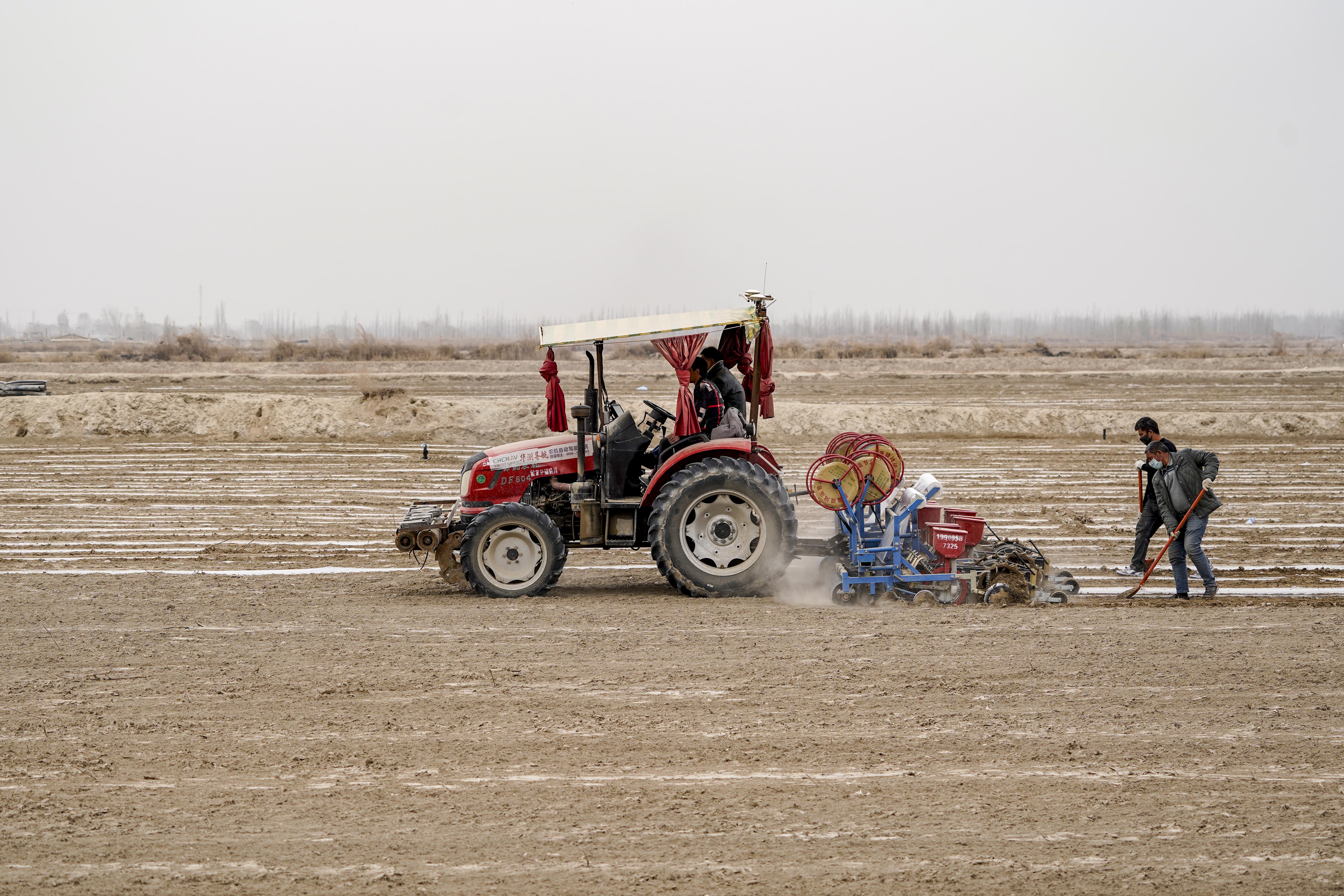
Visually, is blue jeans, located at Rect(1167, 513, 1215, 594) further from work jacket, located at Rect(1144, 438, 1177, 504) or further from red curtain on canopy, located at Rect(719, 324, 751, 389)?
red curtain on canopy, located at Rect(719, 324, 751, 389)

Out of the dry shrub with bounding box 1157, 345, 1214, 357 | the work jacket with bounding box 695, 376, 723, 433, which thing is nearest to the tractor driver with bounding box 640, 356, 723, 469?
the work jacket with bounding box 695, 376, 723, 433

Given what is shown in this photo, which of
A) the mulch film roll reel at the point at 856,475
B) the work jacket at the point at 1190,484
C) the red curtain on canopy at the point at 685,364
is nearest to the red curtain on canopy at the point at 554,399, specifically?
the red curtain on canopy at the point at 685,364

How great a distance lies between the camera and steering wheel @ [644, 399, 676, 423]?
930 cm

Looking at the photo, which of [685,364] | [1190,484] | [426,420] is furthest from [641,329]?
[426,420]

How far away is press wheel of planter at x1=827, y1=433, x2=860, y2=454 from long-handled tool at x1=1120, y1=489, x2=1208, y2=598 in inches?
108

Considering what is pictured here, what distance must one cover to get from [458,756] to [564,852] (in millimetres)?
1213

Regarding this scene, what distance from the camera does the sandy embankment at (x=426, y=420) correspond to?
2486cm

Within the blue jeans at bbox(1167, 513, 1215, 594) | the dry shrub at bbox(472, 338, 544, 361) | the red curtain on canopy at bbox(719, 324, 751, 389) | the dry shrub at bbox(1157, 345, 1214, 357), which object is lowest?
the blue jeans at bbox(1167, 513, 1215, 594)

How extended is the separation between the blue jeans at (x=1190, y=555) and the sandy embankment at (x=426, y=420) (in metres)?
15.4

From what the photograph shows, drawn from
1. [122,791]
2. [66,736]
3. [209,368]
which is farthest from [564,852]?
[209,368]

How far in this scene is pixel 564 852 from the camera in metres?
4.56

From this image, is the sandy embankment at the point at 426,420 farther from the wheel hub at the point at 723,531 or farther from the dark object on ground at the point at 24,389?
the wheel hub at the point at 723,531

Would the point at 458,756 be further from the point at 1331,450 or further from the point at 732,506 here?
the point at 1331,450

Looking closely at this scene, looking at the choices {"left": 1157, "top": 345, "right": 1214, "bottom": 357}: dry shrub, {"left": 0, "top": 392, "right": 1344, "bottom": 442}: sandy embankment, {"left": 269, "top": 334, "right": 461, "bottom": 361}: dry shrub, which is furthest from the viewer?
{"left": 1157, "top": 345, "right": 1214, "bottom": 357}: dry shrub
